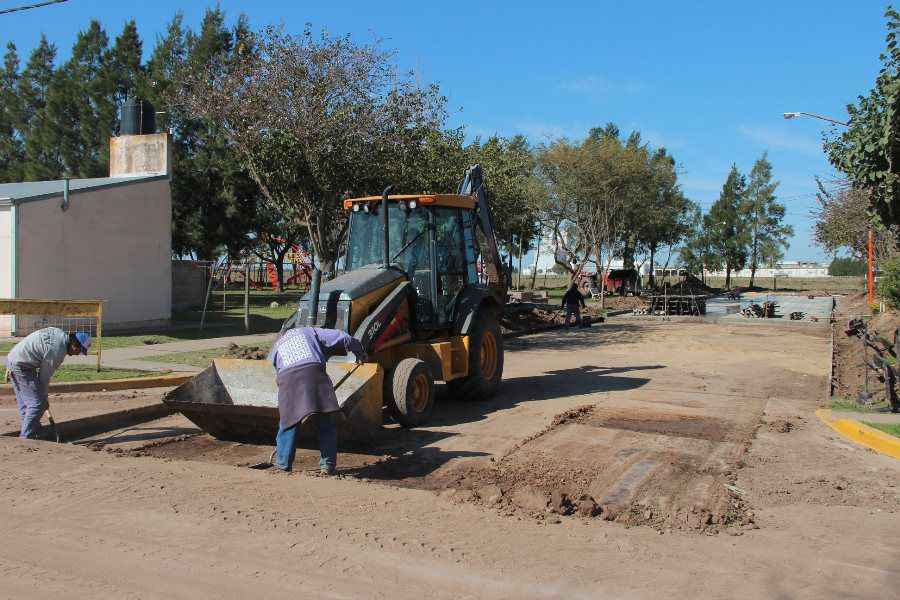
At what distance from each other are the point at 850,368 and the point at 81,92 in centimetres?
3931

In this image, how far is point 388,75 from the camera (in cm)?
1619

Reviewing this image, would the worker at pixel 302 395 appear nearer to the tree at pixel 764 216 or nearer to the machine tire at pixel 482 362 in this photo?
the machine tire at pixel 482 362

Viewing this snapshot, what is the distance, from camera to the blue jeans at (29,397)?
25.8 ft

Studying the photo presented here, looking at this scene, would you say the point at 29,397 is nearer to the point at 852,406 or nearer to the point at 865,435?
the point at 865,435

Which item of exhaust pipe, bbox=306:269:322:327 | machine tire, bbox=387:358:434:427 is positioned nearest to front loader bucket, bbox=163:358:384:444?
exhaust pipe, bbox=306:269:322:327

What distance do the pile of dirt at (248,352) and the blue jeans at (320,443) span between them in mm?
7687

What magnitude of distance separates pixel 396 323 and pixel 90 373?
20.6ft

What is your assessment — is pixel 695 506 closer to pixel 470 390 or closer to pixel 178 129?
pixel 470 390

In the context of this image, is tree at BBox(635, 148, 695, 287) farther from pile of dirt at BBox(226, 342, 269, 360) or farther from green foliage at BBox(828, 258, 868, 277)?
green foliage at BBox(828, 258, 868, 277)

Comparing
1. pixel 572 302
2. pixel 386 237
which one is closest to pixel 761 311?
pixel 572 302

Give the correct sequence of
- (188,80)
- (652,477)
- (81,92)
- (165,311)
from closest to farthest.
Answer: (652,477) → (188,80) → (165,311) → (81,92)

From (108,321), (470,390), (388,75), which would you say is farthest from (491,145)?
(470,390)

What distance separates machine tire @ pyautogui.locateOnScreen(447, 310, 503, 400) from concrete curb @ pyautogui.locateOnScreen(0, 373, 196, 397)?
15.6 feet

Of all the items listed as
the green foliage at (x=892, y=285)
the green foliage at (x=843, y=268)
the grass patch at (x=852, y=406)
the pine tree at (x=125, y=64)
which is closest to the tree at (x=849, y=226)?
the green foliage at (x=892, y=285)
